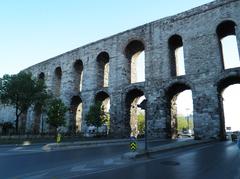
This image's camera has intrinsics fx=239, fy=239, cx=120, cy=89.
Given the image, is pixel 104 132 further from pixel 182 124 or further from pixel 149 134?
pixel 182 124

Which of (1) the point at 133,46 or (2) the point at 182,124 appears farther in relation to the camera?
(2) the point at 182,124

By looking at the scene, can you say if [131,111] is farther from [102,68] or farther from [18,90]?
[18,90]

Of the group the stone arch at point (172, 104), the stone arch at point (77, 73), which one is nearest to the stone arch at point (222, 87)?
the stone arch at point (172, 104)

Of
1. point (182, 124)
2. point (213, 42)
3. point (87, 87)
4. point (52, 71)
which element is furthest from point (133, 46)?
point (182, 124)

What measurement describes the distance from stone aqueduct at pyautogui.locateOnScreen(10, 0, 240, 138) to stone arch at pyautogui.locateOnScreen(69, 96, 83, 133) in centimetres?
16

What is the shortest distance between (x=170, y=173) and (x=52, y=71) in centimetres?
3847

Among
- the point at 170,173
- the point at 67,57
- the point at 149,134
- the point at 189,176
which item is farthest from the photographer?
the point at 67,57

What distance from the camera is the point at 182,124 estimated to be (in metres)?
97.5

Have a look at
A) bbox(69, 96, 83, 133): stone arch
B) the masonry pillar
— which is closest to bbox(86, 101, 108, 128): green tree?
bbox(69, 96, 83, 133): stone arch

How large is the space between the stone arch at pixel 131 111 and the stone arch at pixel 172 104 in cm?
412

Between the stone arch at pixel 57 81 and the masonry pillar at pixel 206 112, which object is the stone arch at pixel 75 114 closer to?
the stone arch at pixel 57 81

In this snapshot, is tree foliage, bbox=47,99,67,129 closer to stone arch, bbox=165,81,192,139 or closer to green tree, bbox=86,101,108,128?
green tree, bbox=86,101,108,128

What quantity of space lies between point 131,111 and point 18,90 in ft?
57.8

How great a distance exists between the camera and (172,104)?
2928 cm
